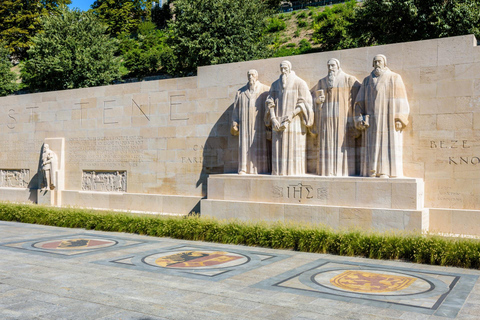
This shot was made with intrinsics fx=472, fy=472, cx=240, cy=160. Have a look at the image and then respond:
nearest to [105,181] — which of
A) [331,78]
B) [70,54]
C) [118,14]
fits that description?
[331,78]

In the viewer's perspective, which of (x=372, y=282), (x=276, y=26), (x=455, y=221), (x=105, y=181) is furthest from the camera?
(x=276, y=26)

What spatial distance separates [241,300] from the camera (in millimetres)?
7055

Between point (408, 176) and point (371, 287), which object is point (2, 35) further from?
point (371, 287)

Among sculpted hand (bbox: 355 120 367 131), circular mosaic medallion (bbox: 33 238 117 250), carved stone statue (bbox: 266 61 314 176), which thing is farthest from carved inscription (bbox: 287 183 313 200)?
circular mosaic medallion (bbox: 33 238 117 250)

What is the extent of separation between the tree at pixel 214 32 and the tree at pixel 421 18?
25.8ft

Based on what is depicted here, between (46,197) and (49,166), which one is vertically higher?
(49,166)

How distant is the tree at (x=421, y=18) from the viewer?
2595 centimetres

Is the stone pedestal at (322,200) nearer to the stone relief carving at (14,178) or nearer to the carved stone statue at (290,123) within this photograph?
the carved stone statue at (290,123)

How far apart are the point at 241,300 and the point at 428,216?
23.8ft

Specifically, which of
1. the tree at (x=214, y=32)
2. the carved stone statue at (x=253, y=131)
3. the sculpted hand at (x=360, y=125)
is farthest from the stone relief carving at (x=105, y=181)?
the tree at (x=214, y=32)

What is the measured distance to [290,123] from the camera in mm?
13867

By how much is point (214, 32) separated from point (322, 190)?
70.1 ft

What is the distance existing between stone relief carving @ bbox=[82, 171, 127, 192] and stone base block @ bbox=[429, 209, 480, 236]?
1137 cm

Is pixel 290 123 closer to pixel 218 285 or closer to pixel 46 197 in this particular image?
pixel 218 285
